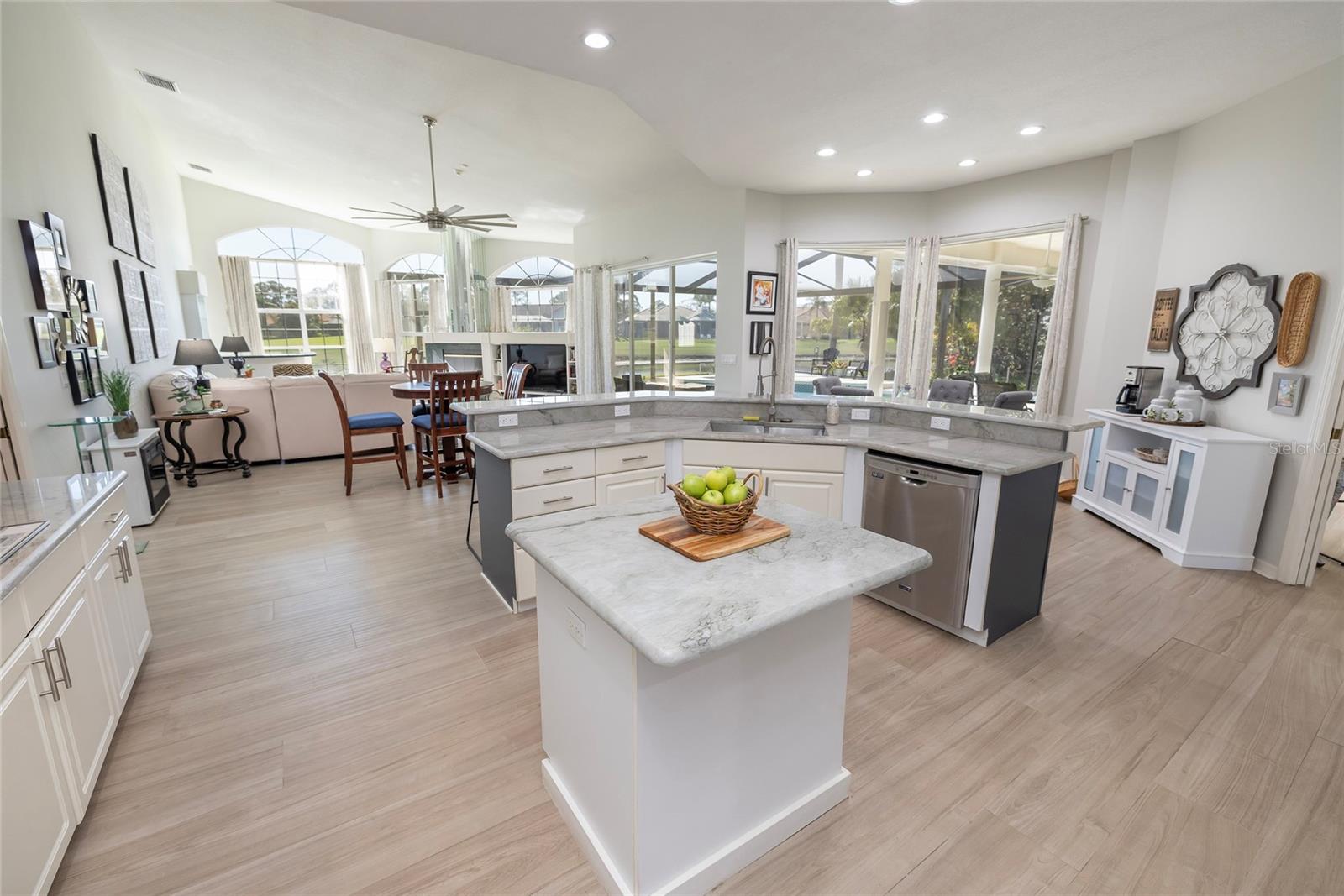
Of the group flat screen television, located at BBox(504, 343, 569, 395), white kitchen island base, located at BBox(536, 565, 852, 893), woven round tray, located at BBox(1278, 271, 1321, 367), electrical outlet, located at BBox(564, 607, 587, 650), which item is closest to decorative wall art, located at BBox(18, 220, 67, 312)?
white kitchen island base, located at BBox(536, 565, 852, 893)

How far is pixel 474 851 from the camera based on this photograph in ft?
4.96

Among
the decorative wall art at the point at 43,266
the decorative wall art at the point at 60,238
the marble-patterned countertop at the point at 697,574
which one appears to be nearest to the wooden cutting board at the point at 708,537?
the marble-patterned countertop at the point at 697,574

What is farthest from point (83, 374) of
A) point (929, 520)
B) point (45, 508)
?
point (929, 520)

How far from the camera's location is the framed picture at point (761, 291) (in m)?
5.91

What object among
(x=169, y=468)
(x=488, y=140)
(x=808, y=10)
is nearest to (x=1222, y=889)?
(x=808, y=10)

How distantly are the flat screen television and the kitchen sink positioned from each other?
7.37 m

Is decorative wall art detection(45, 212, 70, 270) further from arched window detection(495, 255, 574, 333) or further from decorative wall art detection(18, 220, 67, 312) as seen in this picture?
arched window detection(495, 255, 574, 333)

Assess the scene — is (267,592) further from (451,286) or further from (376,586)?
(451,286)

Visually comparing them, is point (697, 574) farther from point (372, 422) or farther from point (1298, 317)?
point (372, 422)

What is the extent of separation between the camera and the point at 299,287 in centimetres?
1023

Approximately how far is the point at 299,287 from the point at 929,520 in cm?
1150

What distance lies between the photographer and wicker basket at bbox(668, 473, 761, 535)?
147 cm

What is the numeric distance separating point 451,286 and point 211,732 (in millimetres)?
10264

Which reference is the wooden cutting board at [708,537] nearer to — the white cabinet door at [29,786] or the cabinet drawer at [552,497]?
the cabinet drawer at [552,497]
